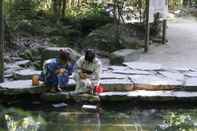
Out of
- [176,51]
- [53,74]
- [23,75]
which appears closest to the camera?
[53,74]

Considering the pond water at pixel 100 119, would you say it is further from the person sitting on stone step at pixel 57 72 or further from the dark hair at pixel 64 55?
the dark hair at pixel 64 55

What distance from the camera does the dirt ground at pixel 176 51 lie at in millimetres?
12781

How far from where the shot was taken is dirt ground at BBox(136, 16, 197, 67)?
1278 centimetres

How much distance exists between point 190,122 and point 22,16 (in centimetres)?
831

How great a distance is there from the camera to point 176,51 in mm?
14023

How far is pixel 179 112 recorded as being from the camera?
378 inches

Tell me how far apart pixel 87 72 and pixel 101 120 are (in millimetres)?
1269

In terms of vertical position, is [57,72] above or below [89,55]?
below

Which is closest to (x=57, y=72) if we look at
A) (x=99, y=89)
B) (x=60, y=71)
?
(x=60, y=71)

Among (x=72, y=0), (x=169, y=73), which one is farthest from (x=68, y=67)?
(x=72, y=0)

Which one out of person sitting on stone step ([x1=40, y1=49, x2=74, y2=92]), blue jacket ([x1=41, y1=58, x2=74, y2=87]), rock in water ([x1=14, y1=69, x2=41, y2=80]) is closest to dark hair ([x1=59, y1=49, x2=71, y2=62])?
person sitting on stone step ([x1=40, y1=49, x2=74, y2=92])

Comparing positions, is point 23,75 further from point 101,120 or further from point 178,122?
point 178,122

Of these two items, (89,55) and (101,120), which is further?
(89,55)

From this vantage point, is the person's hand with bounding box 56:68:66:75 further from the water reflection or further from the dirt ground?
the dirt ground
